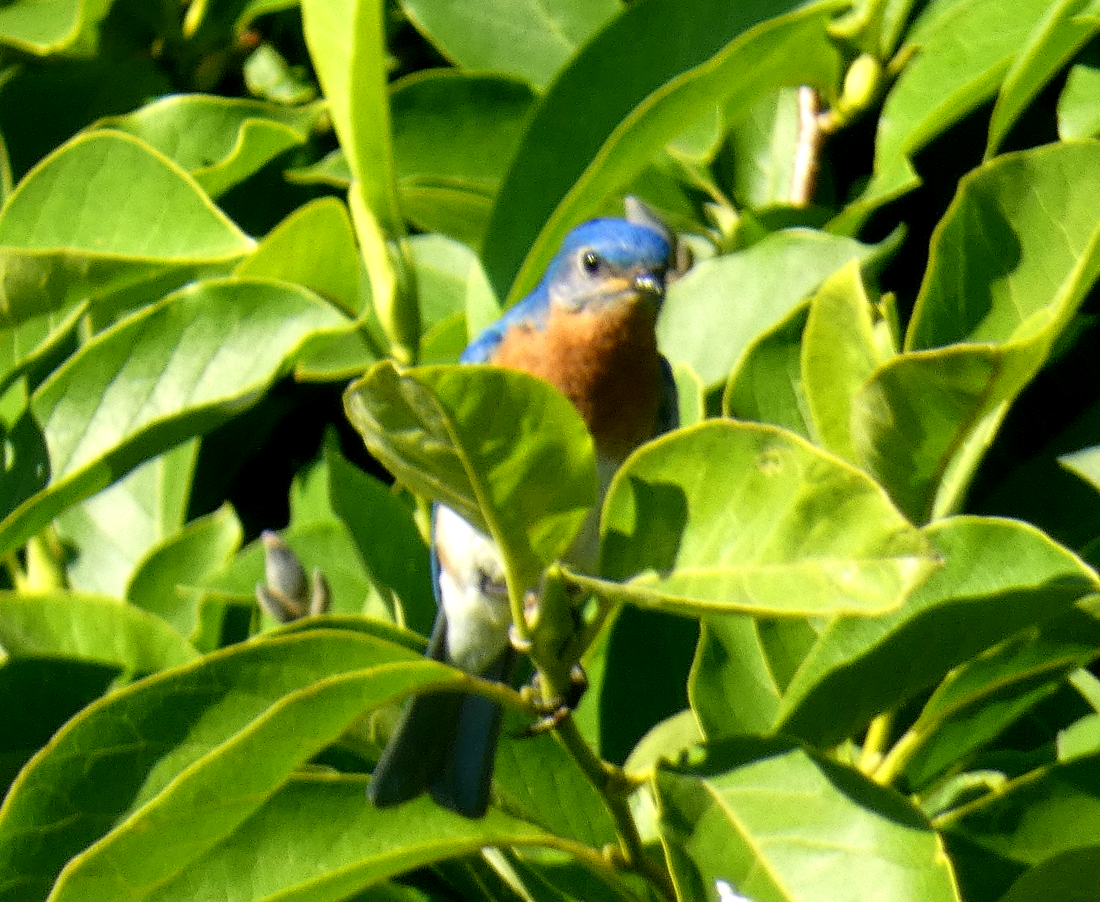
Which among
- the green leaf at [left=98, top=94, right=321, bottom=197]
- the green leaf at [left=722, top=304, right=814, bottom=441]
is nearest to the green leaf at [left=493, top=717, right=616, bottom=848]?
the green leaf at [left=722, top=304, right=814, bottom=441]

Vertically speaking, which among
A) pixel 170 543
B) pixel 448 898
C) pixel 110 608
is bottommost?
pixel 448 898

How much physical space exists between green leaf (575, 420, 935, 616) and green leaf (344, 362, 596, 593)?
0.06m

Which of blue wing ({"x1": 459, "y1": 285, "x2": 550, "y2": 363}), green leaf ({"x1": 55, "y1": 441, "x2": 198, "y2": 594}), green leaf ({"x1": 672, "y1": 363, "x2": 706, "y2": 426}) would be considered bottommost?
green leaf ({"x1": 55, "y1": 441, "x2": 198, "y2": 594})

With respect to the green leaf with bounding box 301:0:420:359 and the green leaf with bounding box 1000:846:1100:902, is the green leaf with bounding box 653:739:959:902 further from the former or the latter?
the green leaf with bounding box 301:0:420:359

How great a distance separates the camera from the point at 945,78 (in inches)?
98.0

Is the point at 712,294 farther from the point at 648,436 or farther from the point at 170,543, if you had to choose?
the point at 170,543

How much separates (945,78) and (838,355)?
34.9 inches

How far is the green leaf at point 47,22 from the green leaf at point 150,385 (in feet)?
3.23

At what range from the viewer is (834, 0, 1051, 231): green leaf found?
7.89ft

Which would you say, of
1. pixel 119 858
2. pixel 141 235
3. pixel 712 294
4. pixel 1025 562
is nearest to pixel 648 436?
pixel 712 294

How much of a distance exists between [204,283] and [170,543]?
2.25ft

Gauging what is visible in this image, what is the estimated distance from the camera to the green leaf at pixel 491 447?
4.71 feet

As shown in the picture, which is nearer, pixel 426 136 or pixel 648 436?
pixel 426 136

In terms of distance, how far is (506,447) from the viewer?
152 centimetres
